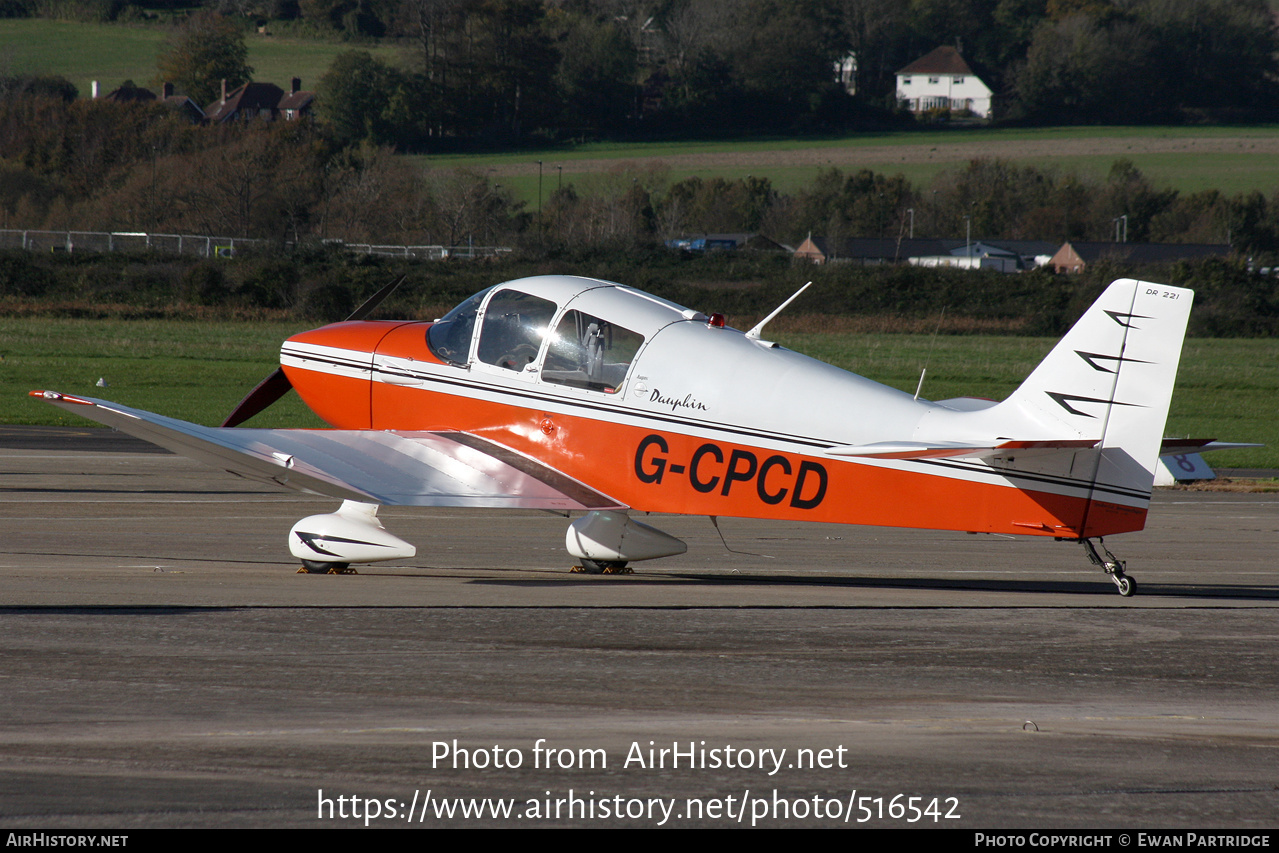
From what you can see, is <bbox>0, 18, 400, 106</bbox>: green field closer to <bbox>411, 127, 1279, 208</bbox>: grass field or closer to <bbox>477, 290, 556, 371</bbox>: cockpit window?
<bbox>411, 127, 1279, 208</bbox>: grass field

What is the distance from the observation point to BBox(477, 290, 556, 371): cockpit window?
9680 mm

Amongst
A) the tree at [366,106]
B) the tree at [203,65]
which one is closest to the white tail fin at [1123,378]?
the tree at [366,106]

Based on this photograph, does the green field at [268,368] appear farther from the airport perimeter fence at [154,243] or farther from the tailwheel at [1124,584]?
the airport perimeter fence at [154,243]

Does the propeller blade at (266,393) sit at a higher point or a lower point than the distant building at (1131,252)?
lower

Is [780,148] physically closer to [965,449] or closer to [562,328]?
[562,328]

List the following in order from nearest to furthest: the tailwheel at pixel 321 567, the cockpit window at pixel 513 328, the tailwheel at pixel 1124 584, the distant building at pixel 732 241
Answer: the tailwheel at pixel 1124 584
the tailwheel at pixel 321 567
the cockpit window at pixel 513 328
the distant building at pixel 732 241

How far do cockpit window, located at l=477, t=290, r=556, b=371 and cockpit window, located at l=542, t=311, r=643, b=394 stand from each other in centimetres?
16

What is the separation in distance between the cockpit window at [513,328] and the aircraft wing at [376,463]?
2.27 ft

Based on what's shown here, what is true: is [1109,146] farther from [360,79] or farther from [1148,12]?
[360,79]

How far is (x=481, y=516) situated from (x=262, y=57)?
156959mm

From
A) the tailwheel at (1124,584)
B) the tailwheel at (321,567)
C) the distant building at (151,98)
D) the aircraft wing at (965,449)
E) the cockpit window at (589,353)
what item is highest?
the distant building at (151,98)

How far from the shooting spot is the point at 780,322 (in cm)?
5578

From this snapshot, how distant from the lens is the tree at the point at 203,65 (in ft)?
471

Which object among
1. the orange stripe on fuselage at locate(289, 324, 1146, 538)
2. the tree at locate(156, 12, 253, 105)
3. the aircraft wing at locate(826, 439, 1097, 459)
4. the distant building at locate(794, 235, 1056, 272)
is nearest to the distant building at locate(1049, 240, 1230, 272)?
the distant building at locate(794, 235, 1056, 272)
